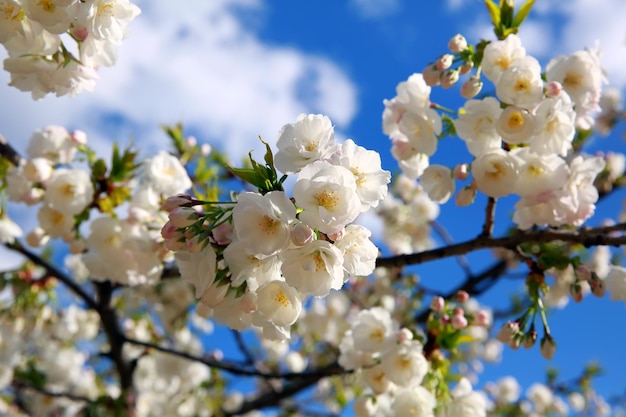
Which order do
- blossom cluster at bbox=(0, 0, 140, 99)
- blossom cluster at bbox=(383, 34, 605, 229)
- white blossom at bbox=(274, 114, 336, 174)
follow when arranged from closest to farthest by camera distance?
1. white blossom at bbox=(274, 114, 336, 174)
2. blossom cluster at bbox=(0, 0, 140, 99)
3. blossom cluster at bbox=(383, 34, 605, 229)

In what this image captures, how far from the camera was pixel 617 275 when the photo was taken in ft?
6.71

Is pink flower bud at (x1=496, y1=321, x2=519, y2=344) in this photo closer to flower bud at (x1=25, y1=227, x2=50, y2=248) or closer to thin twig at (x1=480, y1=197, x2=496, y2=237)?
thin twig at (x1=480, y1=197, x2=496, y2=237)

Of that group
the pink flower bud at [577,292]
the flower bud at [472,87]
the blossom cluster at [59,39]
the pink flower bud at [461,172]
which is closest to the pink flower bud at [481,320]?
the pink flower bud at [577,292]

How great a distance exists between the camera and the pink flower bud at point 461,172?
2152mm

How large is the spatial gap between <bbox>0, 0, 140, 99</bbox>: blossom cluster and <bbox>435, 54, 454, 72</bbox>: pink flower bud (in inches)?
43.9

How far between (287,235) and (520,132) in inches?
39.9

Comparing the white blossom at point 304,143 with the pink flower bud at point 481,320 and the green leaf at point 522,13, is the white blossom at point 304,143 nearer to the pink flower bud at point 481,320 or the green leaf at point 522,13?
the green leaf at point 522,13

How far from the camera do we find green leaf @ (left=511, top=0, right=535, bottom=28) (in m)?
2.14

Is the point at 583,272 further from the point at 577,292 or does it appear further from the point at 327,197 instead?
the point at 327,197

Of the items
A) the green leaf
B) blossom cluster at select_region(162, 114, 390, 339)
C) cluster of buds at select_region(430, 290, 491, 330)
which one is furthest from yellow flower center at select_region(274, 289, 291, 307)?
the green leaf

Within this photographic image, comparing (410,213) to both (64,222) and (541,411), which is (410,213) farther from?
(64,222)

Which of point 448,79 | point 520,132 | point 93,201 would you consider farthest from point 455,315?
point 93,201

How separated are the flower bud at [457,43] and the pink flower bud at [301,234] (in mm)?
1202

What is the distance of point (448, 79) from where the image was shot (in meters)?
2.10
